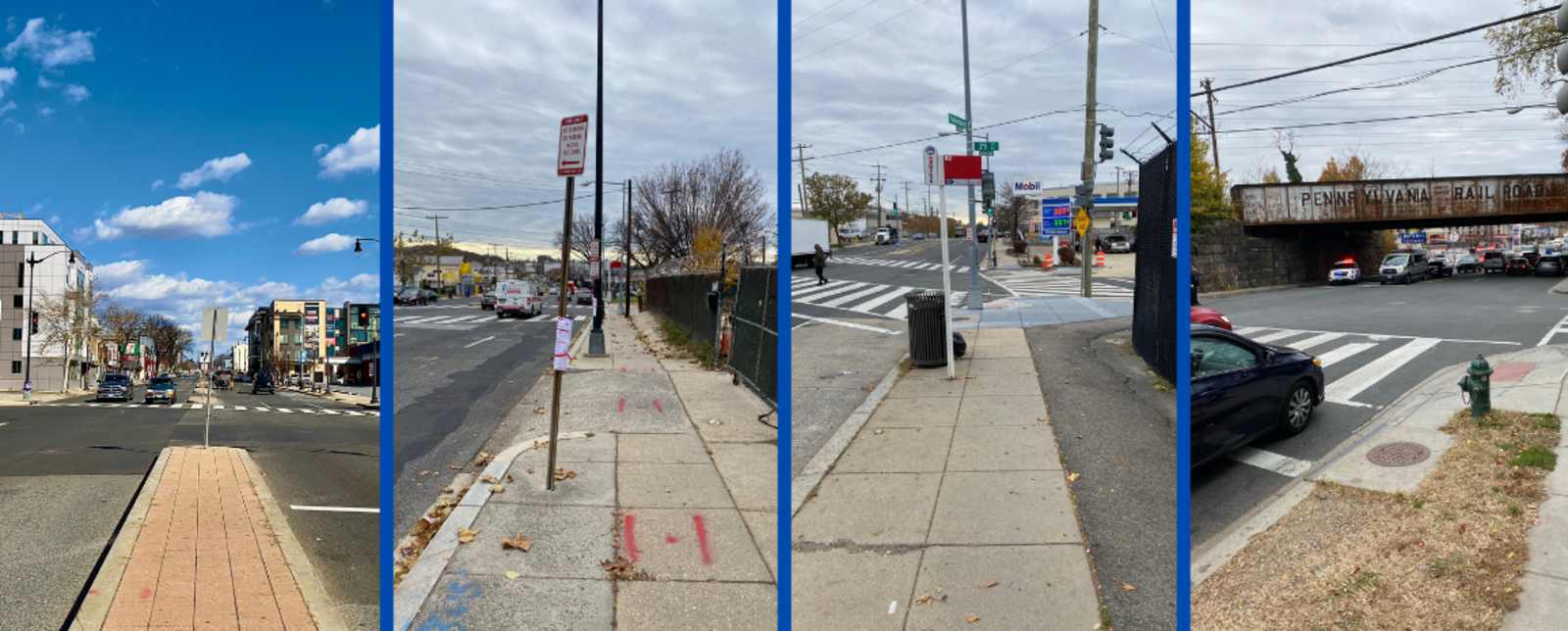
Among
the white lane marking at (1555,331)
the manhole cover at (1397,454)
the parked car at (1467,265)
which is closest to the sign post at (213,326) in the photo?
the manhole cover at (1397,454)

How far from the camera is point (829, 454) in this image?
12.0 feet

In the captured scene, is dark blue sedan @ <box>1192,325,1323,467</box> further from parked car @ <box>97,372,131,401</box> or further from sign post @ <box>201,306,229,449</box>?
parked car @ <box>97,372,131,401</box>

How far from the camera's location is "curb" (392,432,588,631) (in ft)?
9.24

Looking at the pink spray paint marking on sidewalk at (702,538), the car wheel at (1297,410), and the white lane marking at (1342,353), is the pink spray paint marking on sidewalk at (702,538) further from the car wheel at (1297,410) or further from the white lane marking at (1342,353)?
the white lane marking at (1342,353)

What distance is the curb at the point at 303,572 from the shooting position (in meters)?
4.85

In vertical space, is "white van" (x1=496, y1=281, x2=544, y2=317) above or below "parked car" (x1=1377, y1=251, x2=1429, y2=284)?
below

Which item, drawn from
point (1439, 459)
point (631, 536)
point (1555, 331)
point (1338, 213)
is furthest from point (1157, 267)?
point (1555, 331)

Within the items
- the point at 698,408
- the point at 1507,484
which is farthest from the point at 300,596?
the point at 1507,484

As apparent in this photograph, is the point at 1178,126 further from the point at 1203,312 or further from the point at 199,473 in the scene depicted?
the point at 199,473

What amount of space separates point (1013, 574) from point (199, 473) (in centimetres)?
1248

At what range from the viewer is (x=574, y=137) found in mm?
3070

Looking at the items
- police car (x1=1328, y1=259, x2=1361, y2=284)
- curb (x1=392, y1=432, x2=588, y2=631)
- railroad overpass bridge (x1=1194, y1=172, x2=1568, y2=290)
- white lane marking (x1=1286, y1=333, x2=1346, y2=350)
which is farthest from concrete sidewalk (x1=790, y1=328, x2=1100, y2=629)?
police car (x1=1328, y1=259, x2=1361, y2=284)

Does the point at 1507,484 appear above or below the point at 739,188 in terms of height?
below

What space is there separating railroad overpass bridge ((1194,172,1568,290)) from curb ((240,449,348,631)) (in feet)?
28.0
